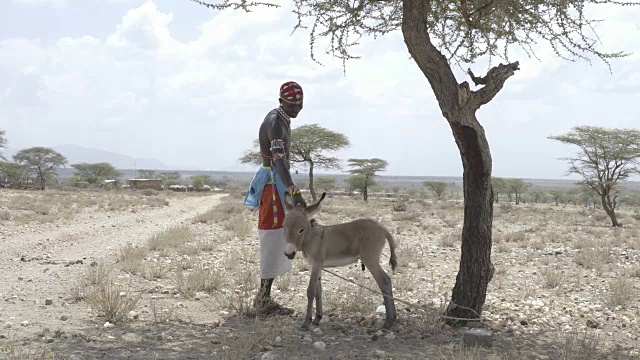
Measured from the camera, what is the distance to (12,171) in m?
54.1

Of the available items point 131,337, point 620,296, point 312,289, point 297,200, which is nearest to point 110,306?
point 131,337

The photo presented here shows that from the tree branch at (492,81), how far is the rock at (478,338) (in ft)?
7.04

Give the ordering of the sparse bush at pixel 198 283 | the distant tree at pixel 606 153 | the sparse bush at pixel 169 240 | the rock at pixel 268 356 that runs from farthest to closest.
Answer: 1. the distant tree at pixel 606 153
2. the sparse bush at pixel 169 240
3. the sparse bush at pixel 198 283
4. the rock at pixel 268 356

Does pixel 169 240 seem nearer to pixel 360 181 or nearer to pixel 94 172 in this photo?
pixel 360 181

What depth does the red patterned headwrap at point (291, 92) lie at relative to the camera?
5.20m

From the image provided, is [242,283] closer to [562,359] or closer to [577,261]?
[562,359]

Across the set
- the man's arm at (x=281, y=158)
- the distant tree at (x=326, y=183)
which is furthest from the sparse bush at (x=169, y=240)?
the distant tree at (x=326, y=183)

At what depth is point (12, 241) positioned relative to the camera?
1144 centimetres

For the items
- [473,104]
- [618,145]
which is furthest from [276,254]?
[618,145]

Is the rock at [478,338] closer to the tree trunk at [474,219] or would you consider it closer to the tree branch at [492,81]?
the tree trunk at [474,219]

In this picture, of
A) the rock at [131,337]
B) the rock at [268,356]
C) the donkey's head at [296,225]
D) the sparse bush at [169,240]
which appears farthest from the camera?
the sparse bush at [169,240]

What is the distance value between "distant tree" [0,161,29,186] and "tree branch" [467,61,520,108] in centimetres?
5878

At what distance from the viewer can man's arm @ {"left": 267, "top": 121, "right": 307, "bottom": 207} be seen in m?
4.86

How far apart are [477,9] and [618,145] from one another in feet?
84.3
